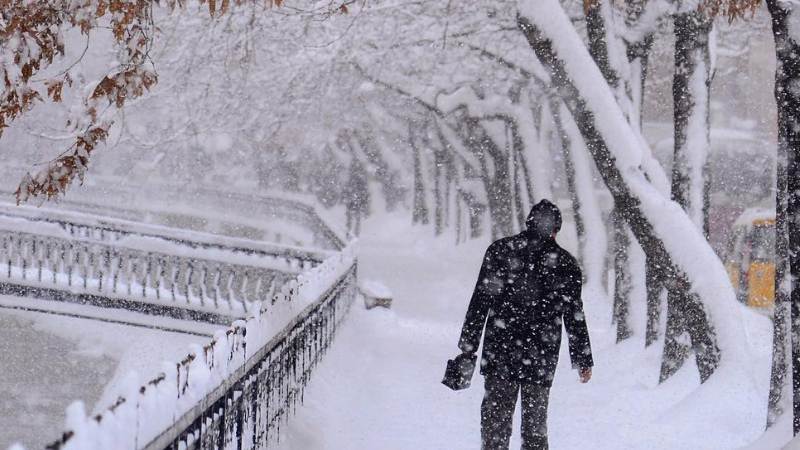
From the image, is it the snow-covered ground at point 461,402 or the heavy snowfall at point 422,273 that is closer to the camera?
the heavy snowfall at point 422,273

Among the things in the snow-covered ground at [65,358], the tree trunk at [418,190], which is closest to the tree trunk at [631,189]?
the snow-covered ground at [65,358]

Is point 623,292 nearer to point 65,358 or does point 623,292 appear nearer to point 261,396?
point 261,396

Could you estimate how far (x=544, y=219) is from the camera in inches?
246

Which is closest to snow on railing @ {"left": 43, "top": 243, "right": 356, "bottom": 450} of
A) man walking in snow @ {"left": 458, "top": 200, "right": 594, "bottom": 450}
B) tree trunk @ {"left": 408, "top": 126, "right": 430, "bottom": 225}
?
man walking in snow @ {"left": 458, "top": 200, "right": 594, "bottom": 450}

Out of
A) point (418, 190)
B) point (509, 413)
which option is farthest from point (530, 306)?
point (418, 190)

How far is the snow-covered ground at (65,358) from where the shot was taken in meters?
15.2

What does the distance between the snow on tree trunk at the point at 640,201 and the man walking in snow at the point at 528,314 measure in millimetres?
3112

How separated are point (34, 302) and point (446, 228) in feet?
106

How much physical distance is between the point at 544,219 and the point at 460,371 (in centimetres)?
108

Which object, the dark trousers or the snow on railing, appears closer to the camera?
the snow on railing

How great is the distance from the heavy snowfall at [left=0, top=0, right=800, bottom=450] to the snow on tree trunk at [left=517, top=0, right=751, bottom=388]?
21 mm

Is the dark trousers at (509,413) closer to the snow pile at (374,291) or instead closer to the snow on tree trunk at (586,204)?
the snow pile at (374,291)

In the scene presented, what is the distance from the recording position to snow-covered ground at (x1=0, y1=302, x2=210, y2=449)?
15172mm

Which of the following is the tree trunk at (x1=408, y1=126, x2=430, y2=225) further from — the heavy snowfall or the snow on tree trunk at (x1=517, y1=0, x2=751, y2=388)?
the snow on tree trunk at (x1=517, y1=0, x2=751, y2=388)
